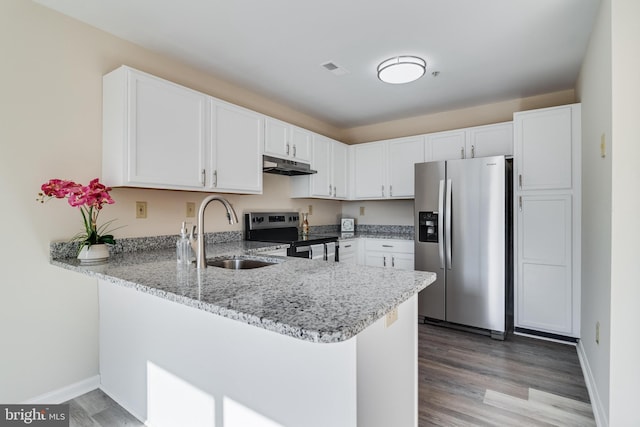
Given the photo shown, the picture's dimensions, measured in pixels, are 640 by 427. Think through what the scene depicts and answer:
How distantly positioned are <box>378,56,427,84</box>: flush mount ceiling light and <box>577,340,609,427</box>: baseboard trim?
8.10ft

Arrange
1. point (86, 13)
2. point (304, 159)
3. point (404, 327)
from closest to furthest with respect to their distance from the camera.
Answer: point (404, 327)
point (86, 13)
point (304, 159)

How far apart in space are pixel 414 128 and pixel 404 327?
3.42 metres

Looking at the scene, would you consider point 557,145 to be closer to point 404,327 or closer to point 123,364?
point 404,327

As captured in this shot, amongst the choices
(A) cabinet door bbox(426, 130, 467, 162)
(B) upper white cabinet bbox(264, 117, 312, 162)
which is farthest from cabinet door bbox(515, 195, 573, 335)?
(B) upper white cabinet bbox(264, 117, 312, 162)

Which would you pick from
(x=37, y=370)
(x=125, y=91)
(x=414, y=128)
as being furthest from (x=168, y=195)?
(x=414, y=128)

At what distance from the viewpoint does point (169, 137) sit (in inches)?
88.7

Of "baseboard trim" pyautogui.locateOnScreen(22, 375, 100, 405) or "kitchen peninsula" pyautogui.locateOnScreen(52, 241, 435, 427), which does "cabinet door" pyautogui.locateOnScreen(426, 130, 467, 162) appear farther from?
"baseboard trim" pyautogui.locateOnScreen(22, 375, 100, 405)

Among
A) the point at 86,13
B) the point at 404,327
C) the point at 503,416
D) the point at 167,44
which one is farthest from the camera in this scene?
the point at 167,44

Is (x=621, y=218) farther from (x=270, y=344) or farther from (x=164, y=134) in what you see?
(x=164, y=134)

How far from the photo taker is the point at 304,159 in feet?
11.8

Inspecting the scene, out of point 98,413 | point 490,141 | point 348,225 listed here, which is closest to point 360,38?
point 490,141

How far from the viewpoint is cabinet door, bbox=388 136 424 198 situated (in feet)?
12.7

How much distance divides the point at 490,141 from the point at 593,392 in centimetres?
240

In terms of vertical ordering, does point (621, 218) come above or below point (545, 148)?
below
